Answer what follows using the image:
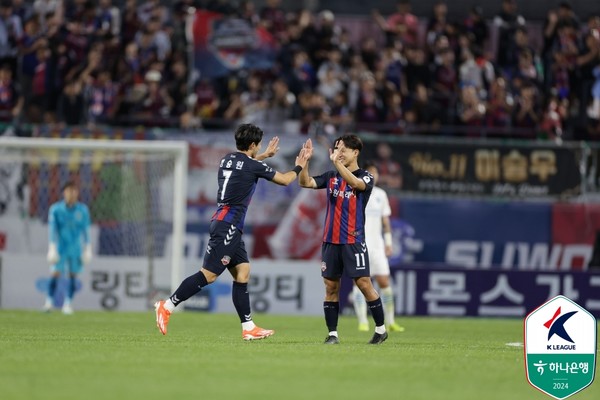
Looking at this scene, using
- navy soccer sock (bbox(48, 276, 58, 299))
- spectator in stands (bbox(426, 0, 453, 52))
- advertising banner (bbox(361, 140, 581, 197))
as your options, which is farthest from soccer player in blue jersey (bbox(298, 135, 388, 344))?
spectator in stands (bbox(426, 0, 453, 52))

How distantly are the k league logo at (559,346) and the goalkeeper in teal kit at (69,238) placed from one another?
1386 cm

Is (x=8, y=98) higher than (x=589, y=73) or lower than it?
lower

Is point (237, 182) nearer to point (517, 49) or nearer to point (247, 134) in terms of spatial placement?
point (247, 134)

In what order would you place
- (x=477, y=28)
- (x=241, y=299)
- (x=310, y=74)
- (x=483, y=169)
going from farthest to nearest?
(x=477, y=28) → (x=310, y=74) → (x=483, y=169) → (x=241, y=299)

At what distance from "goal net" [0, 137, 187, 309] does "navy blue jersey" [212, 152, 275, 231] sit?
9723mm

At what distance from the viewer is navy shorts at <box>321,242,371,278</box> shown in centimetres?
1329

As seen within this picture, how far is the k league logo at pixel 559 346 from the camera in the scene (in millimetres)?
9250

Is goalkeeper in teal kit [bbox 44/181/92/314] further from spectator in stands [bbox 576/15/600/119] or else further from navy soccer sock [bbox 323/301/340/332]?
spectator in stands [bbox 576/15/600/119]

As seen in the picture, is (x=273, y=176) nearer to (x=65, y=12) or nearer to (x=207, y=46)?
(x=207, y=46)

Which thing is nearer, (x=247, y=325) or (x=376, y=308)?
(x=376, y=308)

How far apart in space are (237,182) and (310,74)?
13.0 meters

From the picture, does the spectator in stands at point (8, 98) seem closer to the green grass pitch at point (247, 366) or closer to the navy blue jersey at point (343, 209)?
the green grass pitch at point (247, 366)

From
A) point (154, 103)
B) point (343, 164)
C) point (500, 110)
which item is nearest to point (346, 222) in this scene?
point (343, 164)

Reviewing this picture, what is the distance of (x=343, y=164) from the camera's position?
13.3 meters
